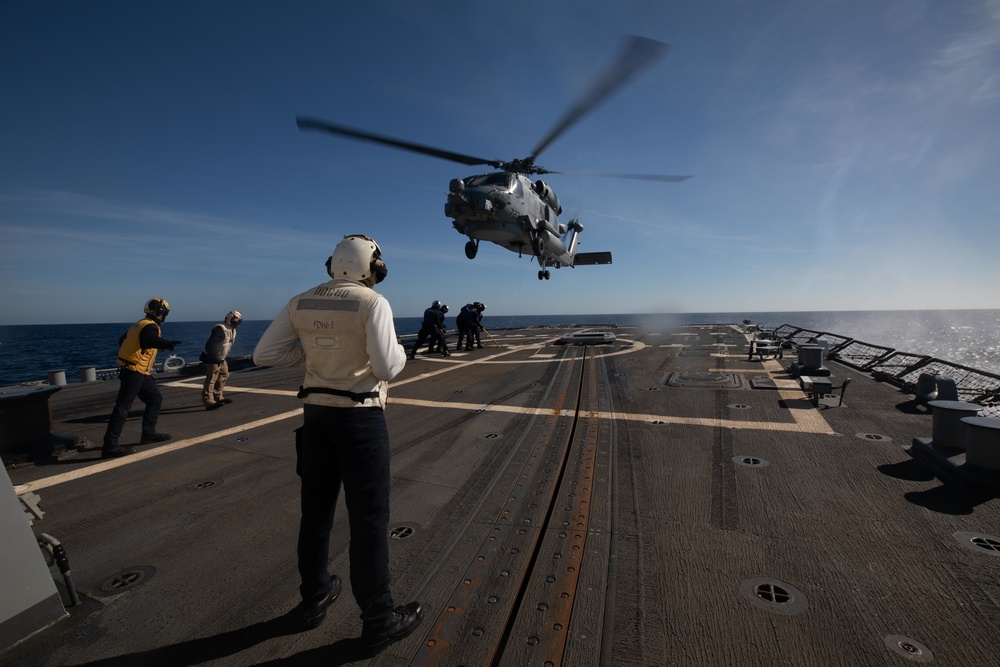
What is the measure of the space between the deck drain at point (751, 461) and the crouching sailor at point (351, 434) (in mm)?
4162

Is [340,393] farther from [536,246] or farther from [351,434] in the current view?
[536,246]

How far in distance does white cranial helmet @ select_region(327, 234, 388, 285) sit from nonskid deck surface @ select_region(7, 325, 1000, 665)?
2.13m

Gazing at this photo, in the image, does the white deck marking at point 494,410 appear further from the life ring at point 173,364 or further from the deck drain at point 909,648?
the life ring at point 173,364

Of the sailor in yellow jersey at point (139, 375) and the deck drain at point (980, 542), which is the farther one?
the sailor in yellow jersey at point (139, 375)

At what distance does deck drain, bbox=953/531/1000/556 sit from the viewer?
3180 millimetres

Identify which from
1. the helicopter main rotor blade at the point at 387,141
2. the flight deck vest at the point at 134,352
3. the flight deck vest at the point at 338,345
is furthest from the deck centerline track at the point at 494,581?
the helicopter main rotor blade at the point at 387,141

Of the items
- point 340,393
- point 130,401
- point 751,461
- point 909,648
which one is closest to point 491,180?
point 130,401

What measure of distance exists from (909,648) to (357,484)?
314 cm

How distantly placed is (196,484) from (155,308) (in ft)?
9.45

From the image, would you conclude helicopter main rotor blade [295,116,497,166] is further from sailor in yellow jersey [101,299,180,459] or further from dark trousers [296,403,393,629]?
dark trousers [296,403,393,629]

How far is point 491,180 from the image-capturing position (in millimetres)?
16125

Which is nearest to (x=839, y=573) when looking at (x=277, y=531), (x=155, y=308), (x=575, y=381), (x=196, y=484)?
(x=277, y=531)

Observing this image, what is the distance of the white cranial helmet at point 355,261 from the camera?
2580 mm

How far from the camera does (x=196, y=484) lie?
15.6 feet
